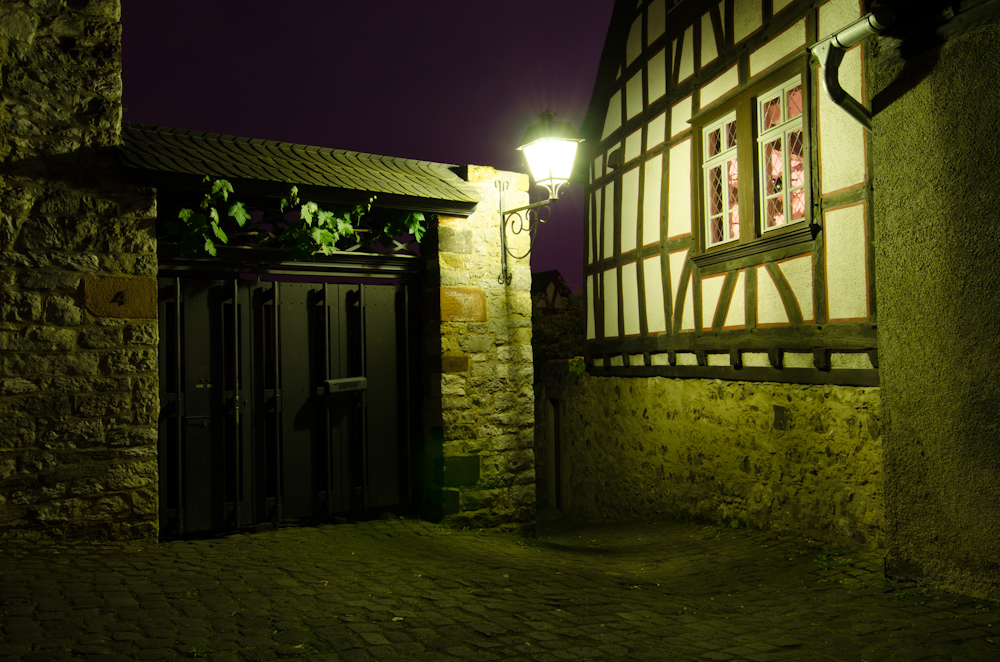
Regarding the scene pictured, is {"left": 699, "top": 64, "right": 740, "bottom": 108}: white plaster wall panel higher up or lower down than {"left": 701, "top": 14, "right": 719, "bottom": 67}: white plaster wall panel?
lower down

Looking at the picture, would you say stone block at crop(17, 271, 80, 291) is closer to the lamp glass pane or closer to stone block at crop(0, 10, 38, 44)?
stone block at crop(0, 10, 38, 44)

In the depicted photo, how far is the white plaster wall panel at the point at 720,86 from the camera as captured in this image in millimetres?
6512

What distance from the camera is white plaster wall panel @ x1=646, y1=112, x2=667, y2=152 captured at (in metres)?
7.60

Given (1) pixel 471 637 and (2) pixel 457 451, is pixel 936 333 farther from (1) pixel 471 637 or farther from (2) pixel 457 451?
(2) pixel 457 451

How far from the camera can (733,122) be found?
6578 millimetres

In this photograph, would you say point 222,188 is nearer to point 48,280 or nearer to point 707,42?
point 48,280

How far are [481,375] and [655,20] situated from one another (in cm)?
459

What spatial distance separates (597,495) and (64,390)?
6249mm

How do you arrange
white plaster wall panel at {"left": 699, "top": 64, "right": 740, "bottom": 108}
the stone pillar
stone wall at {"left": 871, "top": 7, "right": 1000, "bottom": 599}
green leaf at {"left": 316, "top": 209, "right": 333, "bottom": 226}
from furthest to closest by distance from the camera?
1. white plaster wall panel at {"left": 699, "top": 64, "right": 740, "bottom": 108}
2. the stone pillar
3. green leaf at {"left": 316, "top": 209, "right": 333, "bottom": 226}
4. stone wall at {"left": 871, "top": 7, "right": 1000, "bottom": 599}

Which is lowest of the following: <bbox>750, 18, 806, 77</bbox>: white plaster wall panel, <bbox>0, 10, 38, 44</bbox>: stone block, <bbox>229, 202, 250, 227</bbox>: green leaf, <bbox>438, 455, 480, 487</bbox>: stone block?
<bbox>438, 455, 480, 487</bbox>: stone block

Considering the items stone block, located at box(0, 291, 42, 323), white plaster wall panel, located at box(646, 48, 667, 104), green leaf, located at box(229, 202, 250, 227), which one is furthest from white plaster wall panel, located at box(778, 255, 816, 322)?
stone block, located at box(0, 291, 42, 323)

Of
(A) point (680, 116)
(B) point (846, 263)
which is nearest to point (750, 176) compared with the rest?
(B) point (846, 263)

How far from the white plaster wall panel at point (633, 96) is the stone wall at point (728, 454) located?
3.05m

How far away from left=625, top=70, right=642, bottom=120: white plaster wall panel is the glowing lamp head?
2676 millimetres
